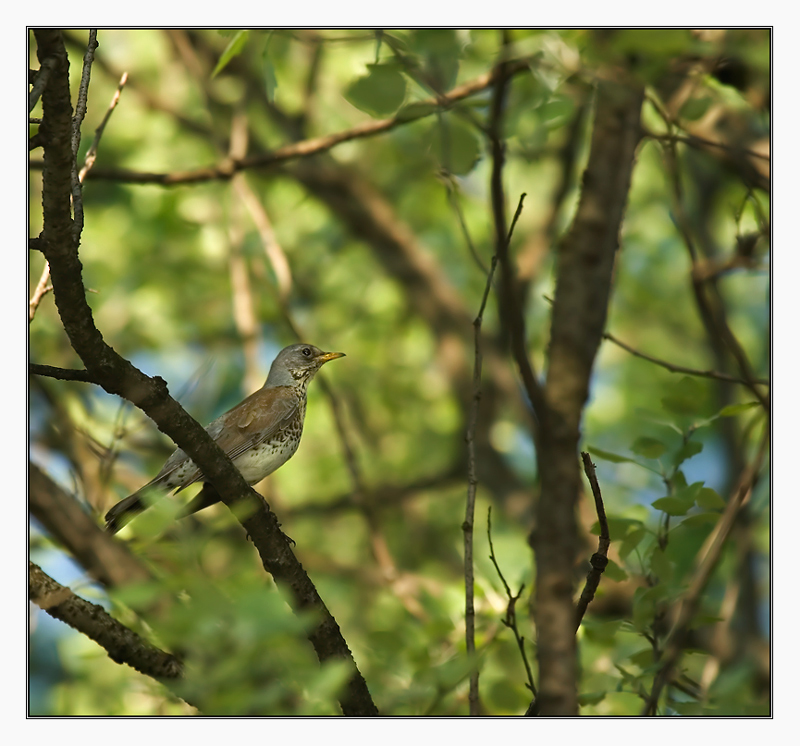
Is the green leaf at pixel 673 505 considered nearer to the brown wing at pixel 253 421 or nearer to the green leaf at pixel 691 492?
the green leaf at pixel 691 492

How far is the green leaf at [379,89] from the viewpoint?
2.43 m

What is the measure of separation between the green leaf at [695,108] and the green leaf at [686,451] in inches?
49.6

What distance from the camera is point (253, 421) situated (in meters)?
3.42

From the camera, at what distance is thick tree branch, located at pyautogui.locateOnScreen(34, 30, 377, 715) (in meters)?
1.78

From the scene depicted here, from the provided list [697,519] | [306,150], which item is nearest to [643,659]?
[697,519]

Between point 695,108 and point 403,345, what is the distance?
412 centimetres

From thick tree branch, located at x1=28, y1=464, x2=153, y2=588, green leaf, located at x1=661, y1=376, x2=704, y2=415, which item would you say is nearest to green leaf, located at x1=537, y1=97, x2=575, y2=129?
green leaf, located at x1=661, y1=376, x2=704, y2=415

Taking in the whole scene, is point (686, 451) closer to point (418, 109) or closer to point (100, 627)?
point (418, 109)

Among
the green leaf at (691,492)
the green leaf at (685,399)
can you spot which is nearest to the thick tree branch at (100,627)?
the green leaf at (691,492)

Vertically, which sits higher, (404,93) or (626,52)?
(626,52)

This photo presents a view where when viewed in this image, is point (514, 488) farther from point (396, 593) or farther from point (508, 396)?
point (396, 593)
